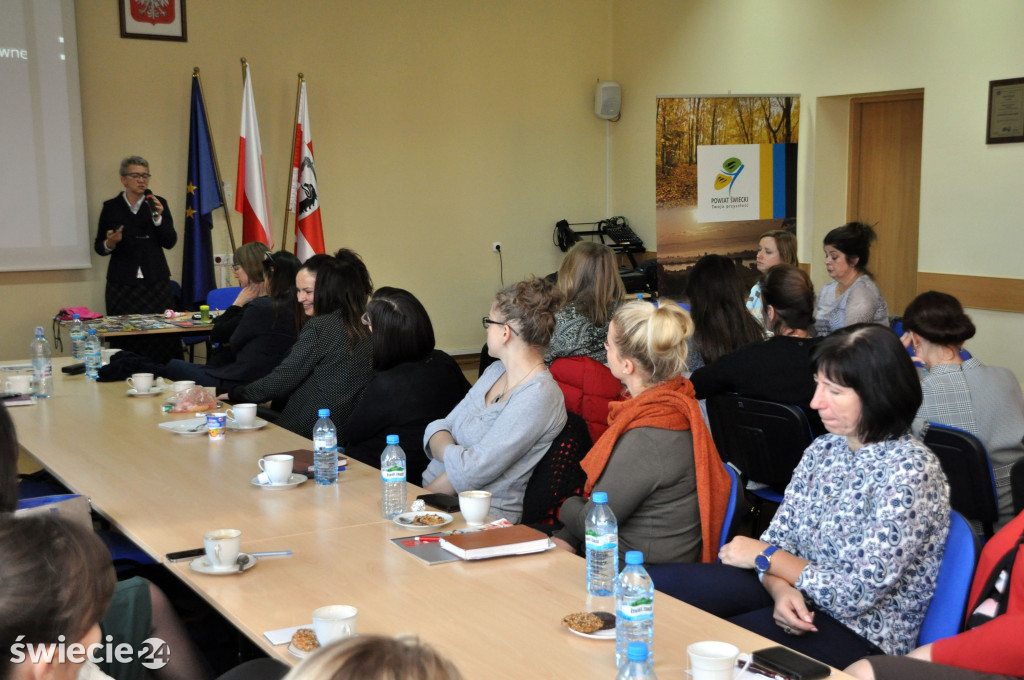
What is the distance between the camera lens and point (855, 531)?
213 cm

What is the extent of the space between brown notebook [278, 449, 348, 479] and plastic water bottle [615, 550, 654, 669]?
4.95 ft

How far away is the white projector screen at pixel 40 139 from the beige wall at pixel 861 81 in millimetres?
4930

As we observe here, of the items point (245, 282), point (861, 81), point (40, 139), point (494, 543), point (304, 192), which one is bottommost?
point (494, 543)

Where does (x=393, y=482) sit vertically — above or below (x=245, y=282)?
below

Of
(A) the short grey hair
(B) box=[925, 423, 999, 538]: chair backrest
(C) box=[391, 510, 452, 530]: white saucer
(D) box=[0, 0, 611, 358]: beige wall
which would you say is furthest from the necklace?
(D) box=[0, 0, 611, 358]: beige wall

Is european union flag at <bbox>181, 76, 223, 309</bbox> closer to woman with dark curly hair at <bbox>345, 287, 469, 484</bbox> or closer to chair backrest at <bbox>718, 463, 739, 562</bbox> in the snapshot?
woman with dark curly hair at <bbox>345, 287, 469, 484</bbox>

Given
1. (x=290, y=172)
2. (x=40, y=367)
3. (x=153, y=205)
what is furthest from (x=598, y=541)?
(x=290, y=172)

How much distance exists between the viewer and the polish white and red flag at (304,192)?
801cm

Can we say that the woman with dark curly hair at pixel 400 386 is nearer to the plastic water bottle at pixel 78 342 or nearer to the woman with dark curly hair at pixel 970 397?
the woman with dark curly hair at pixel 970 397

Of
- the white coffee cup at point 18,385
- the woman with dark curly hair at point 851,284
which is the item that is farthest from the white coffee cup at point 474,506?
the woman with dark curly hair at point 851,284

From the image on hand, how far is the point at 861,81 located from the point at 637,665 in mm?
6662

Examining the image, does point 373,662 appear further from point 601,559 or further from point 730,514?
point 730,514

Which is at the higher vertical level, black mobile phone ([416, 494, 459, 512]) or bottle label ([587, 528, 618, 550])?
bottle label ([587, 528, 618, 550])

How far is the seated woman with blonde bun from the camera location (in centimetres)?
82
